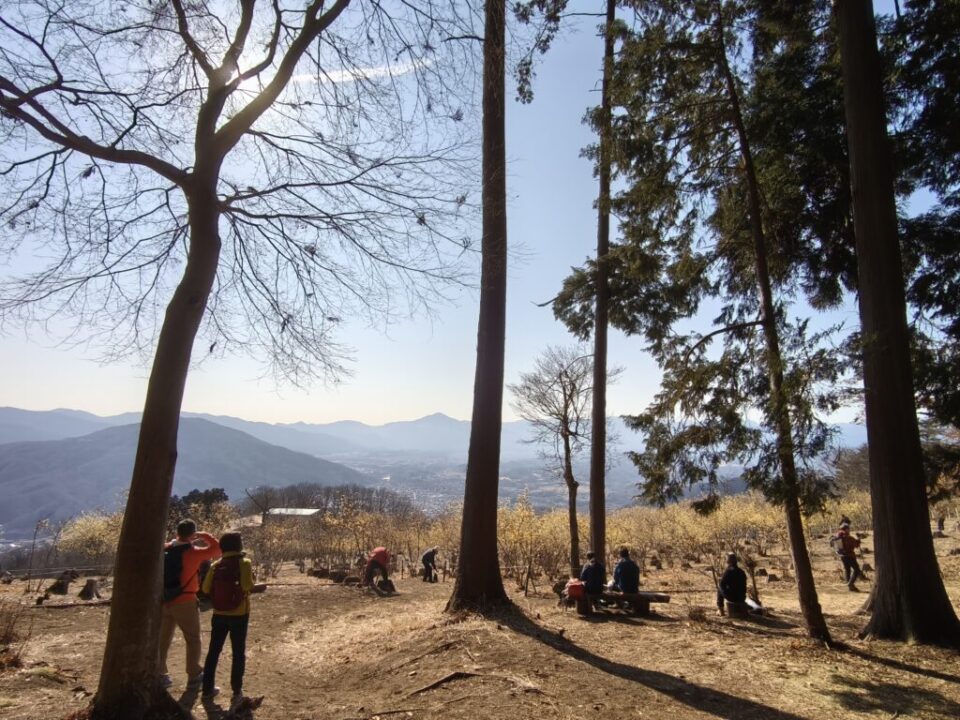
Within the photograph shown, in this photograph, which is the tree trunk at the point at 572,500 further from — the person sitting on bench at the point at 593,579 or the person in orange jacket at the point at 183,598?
the person in orange jacket at the point at 183,598

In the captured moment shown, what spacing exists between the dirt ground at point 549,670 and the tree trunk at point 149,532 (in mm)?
896

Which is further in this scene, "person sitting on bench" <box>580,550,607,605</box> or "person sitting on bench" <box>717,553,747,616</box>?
"person sitting on bench" <box>717,553,747,616</box>

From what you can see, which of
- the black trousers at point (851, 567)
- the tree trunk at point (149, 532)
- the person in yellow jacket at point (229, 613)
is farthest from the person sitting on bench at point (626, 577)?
the black trousers at point (851, 567)

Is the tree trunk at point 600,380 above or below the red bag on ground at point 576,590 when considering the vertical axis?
above

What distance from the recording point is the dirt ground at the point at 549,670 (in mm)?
4195

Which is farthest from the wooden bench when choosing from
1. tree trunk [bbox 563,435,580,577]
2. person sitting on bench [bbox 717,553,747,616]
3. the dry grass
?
the dry grass

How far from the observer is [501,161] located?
787 centimetres

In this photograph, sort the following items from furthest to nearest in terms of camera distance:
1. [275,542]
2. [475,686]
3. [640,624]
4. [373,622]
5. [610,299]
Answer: [275,542], [610,299], [373,622], [640,624], [475,686]

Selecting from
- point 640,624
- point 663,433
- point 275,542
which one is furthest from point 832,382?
point 275,542

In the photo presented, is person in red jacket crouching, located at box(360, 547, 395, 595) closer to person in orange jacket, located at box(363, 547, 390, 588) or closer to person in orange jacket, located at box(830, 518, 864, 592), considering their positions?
person in orange jacket, located at box(363, 547, 390, 588)

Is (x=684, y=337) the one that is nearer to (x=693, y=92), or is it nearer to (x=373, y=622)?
(x=693, y=92)

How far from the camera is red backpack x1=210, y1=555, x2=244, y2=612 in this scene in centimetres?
454

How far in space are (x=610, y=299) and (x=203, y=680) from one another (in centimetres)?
960

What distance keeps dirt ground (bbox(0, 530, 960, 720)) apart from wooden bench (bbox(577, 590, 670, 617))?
0.77 feet
